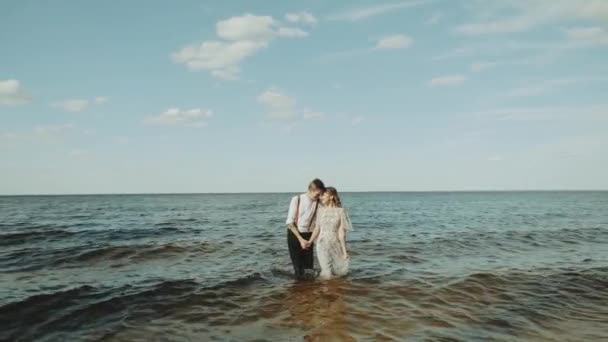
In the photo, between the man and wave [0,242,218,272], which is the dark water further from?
the man

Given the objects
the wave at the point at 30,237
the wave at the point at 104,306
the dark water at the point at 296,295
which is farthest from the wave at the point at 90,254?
the wave at the point at 104,306

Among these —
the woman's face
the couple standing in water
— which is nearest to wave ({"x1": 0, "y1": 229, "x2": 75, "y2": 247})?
the couple standing in water

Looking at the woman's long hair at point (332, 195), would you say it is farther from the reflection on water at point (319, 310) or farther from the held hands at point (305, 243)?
the reflection on water at point (319, 310)

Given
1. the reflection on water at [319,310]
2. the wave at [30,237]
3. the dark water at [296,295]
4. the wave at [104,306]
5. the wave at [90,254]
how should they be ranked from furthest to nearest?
the wave at [30,237] → the wave at [90,254] → the wave at [104,306] → the dark water at [296,295] → the reflection on water at [319,310]

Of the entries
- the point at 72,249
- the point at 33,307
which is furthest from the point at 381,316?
the point at 72,249

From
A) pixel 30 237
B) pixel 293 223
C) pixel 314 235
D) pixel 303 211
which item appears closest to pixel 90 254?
pixel 30 237

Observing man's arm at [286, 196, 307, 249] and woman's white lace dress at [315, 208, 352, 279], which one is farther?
man's arm at [286, 196, 307, 249]

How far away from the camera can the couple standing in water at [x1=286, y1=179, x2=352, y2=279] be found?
9195mm

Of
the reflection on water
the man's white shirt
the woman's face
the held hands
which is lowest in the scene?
the reflection on water

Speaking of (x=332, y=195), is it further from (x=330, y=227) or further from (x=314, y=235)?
(x=314, y=235)

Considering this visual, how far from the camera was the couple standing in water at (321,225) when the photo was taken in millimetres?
9195

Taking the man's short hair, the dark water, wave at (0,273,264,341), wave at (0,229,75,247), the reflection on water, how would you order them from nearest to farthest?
1. the reflection on water
2. the dark water
3. wave at (0,273,264,341)
4. the man's short hair
5. wave at (0,229,75,247)

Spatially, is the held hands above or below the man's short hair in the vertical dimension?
below

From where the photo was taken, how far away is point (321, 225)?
30.6 feet
